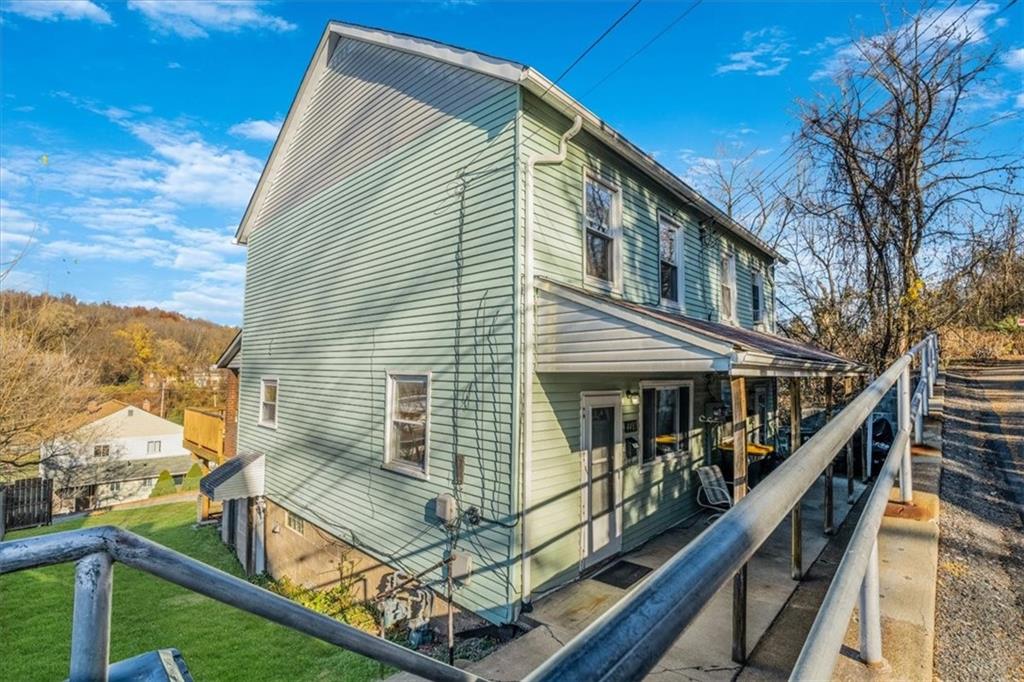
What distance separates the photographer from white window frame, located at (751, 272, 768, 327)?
13870mm

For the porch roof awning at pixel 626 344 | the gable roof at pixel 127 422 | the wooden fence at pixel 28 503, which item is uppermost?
the porch roof awning at pixel 626 344

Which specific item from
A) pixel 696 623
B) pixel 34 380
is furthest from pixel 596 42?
pixel 34 380

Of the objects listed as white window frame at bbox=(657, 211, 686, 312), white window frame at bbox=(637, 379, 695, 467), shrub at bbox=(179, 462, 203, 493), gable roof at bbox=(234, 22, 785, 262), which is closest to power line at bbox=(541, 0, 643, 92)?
gable roof at bbox=(234, 22, 785, 262)

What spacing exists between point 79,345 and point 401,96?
67.4 ft

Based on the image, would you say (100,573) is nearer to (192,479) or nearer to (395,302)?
(395,302)

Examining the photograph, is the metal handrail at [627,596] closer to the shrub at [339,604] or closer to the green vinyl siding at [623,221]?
the green vinyl siding at [623,221]

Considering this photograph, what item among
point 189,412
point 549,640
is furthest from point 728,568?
point 189,412

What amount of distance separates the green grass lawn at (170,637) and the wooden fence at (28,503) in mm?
10008

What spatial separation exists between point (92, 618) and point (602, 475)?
7221mm

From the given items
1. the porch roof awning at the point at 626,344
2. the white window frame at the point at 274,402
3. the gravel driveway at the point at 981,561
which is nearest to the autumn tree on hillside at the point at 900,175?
the porch roof awning at the point at 626,344

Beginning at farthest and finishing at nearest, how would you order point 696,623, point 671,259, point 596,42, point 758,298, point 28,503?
point 28,503, point 758,298, point 671,259, point 596,42, point 696,623

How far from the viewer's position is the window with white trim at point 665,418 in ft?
26.8

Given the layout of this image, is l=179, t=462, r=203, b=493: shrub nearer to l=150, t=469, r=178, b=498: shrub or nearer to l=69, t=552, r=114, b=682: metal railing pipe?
l=150, t=469, r=178, b=498: shrub

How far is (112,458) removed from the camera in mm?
30422
